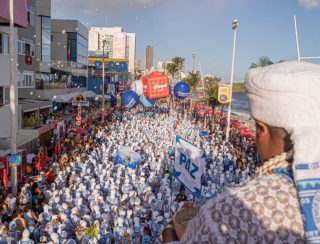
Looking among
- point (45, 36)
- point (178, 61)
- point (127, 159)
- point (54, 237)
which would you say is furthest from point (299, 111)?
point (178, 61)

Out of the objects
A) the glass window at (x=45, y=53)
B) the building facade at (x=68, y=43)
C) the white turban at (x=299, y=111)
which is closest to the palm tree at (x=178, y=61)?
the building facade at (x=68, y=43)

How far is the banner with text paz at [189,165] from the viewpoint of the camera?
7539 mm

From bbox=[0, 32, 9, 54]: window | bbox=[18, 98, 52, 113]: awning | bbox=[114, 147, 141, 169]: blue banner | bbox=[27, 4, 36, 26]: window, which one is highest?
bbox=[27, 4, 36, 26]: window

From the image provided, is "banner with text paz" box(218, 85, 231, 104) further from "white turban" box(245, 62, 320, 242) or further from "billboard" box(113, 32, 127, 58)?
"billboard" box(113, 32, 127, 58)

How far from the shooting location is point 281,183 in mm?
1189

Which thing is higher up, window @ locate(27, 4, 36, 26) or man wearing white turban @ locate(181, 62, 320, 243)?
window @ locate(27, 4, 36, 26)

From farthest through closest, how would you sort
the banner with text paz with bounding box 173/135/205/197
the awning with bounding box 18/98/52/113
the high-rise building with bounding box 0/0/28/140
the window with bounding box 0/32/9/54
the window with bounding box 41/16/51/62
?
1. the window with bounding box 41/16/51/62
2. the awning with bounding box 18/98/52/113
3. the window with bounding box 0/32/9/54
4. the high-rise building with bounding box 0/0/28/140
5. the banner with text paz with bounding box 173/135/205/197

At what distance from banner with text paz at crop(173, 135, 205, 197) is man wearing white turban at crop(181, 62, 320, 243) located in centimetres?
629

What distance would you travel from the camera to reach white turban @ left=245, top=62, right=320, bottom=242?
1147 millimetres

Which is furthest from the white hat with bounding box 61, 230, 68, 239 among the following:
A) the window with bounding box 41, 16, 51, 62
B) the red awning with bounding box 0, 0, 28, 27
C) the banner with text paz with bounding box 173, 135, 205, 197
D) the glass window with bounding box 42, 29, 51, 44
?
the glass window with bounding box 42, 29, 51, 44

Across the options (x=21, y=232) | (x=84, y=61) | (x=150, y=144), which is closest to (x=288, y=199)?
(x=21, y=232)

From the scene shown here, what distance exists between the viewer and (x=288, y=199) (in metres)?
1.15

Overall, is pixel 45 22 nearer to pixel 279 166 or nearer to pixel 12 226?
pixel 12 226

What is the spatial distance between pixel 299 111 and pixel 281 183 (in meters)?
0.27
